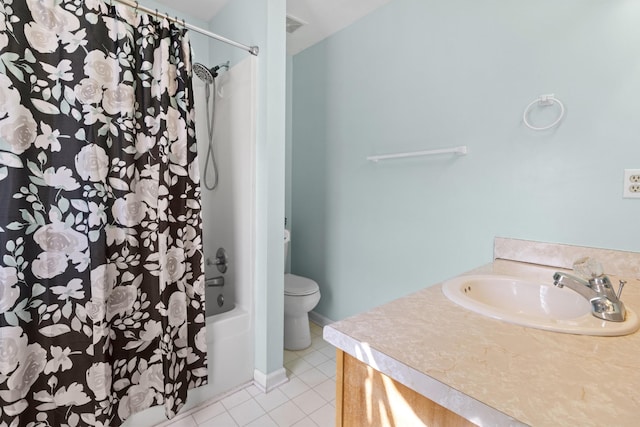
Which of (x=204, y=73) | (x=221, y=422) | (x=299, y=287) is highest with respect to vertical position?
(x=204, y=73)

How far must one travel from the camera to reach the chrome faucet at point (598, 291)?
787 mm

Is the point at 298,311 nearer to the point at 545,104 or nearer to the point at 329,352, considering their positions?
the point at 329,352

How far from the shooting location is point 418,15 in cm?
181

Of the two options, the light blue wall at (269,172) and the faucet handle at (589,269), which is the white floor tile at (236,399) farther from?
the faucet handle at (589,269)

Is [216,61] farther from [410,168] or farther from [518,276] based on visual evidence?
[518,276]

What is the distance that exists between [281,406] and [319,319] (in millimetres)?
995

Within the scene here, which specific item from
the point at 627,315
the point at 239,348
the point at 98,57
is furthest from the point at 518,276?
the point at 98,57

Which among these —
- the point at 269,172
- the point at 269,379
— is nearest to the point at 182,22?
the point at 269,172

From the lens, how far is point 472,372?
1.87ft

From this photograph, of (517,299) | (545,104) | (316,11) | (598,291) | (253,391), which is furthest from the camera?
(316,11)

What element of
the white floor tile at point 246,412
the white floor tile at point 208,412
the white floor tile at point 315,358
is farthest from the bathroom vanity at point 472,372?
the white floor tile at point 315,358

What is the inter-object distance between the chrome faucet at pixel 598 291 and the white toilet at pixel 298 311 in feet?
5.01

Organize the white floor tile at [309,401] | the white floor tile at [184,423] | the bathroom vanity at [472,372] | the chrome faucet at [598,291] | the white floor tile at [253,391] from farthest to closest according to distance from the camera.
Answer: the white floor tile at [253,391], the white floor tile at [309,401], the white floor tile at [184,423], the chrome faucet at [598,291], the bathroom vanity at [472,372]

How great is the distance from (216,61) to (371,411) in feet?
7.86
